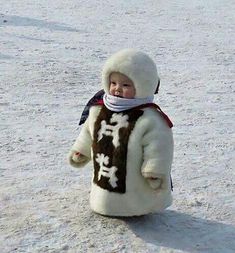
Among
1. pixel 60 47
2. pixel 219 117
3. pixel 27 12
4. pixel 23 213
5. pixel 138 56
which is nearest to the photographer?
pixel 138 56

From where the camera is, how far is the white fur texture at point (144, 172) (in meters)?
3.97

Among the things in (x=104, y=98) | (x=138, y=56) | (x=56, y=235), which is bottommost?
(x=56, y=235)

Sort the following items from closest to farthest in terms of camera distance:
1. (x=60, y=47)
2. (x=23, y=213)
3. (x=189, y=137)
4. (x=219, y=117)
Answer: (x=23, y=213)
(x=189, y=137)
(x=219, y=117)
(x=60, y=47)

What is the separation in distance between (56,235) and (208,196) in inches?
41.3

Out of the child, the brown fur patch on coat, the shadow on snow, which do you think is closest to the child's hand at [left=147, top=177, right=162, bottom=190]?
the child

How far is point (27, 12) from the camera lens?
10.9 meters

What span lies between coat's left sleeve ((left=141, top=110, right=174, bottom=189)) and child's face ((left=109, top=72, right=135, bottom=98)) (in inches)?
7.2

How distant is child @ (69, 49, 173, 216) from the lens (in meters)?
3.99

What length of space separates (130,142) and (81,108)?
2.43m

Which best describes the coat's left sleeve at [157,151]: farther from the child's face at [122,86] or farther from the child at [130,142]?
the child's face at [122,86]

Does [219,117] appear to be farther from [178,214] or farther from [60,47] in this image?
[60,47]

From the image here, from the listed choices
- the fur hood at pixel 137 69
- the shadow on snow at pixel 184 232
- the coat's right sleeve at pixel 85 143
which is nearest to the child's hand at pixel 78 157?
the coat's right sleeve at pixel 85 143

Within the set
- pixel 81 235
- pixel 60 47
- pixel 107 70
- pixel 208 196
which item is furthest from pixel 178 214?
pixel 60 47

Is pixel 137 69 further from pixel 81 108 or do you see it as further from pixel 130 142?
pixel 81 108
